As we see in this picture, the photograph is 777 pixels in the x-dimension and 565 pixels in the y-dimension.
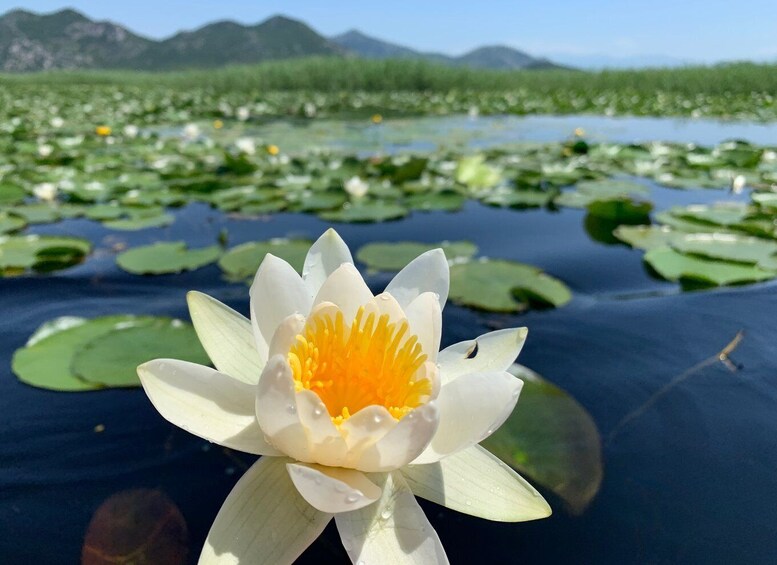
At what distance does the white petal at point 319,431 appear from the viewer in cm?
72

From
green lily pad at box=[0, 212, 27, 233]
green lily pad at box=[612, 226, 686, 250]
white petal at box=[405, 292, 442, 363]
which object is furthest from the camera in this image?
green lily pad at box=[0, 212, 27, 233]

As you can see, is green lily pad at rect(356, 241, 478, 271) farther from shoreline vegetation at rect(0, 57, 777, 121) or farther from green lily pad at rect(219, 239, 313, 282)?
shoreline vegetation at rect(0, 57, 777, 121)

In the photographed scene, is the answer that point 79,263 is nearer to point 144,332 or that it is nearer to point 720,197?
point 144,332

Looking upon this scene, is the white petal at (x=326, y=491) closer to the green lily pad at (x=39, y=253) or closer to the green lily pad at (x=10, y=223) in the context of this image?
the green lily pad at (x=39, y=253)

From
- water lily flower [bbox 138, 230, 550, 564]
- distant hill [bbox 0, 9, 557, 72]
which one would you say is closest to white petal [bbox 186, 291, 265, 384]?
water lily flower [bbox 138, 230, 550, 564]

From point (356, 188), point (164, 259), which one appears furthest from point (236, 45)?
point (164, 259)

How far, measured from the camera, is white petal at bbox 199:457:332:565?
741 millimetres

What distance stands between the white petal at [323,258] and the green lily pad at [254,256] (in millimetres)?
1180

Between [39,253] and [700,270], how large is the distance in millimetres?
2988

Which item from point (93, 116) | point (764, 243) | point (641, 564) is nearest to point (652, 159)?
point (764, 243)

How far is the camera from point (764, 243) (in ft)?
8.02

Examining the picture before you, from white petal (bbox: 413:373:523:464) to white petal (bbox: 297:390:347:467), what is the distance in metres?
0.14

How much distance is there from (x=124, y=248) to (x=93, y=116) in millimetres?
8382

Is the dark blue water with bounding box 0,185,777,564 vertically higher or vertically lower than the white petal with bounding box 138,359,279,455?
lower
